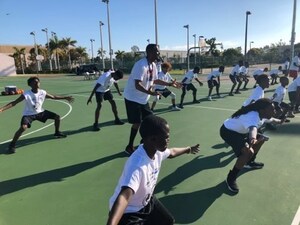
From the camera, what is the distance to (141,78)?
18.5 feet

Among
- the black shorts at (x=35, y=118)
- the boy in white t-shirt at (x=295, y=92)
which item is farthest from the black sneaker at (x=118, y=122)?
the boy in white t-shirt at (x=295, y=92)

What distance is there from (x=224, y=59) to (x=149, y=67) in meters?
50.2

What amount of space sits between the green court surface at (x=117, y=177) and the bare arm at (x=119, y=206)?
5.32 ft

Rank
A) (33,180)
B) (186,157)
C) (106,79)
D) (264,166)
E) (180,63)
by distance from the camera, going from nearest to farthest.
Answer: (33,180)
(264,166)
(186,157)
(106,79)
(180,63)

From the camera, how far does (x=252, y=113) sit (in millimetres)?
4395

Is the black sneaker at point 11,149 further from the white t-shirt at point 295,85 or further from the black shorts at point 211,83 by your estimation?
the black shorts at point 211,83

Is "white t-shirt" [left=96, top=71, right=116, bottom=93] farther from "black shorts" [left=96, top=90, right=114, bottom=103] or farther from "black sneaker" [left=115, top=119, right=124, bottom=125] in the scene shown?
"black sneaker" [left=115, top=119, right=124, bottom=125]

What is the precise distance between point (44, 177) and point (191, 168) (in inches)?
94.2

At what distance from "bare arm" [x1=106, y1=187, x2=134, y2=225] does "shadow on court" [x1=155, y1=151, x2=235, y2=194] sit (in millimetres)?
2223

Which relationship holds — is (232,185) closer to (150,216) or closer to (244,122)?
(244,122)

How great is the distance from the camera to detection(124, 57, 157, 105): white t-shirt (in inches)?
222

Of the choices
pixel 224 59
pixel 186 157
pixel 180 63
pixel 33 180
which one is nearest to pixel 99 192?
pixel 33 180

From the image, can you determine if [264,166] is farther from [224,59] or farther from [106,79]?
[224,59]

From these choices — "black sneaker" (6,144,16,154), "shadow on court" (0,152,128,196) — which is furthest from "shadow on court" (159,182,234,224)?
"black sneaker" (6,144,16,154)
